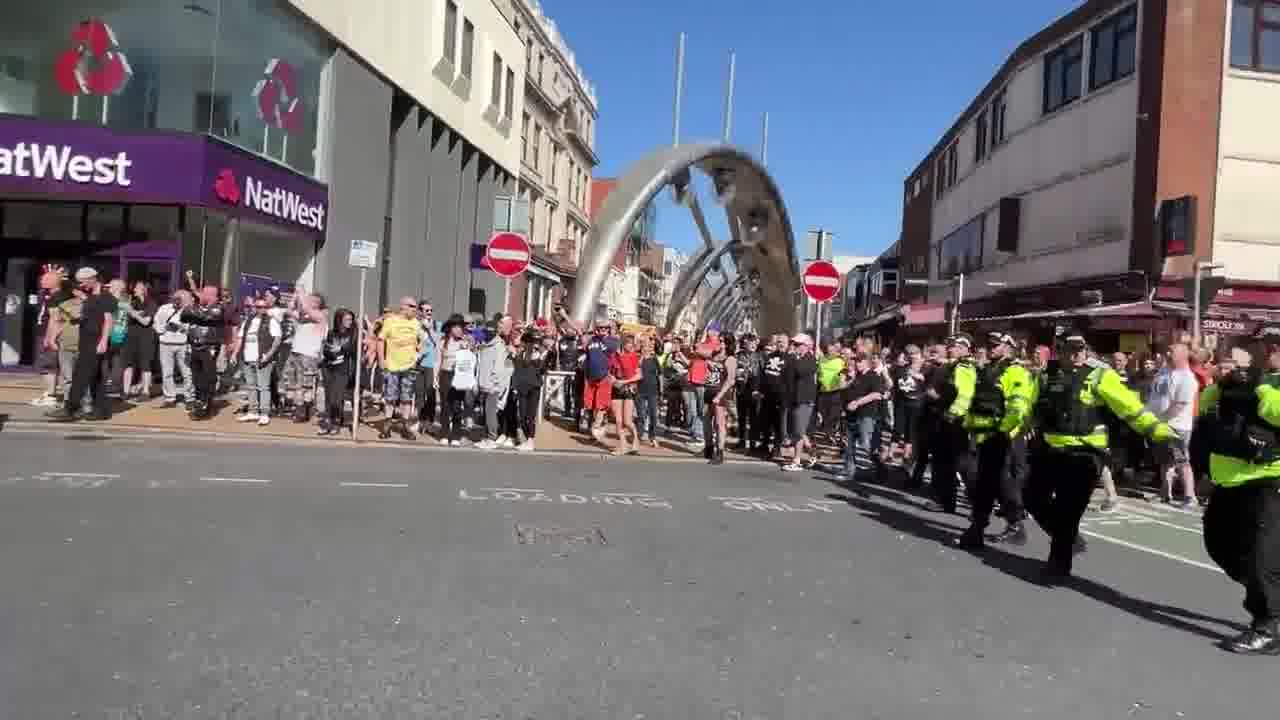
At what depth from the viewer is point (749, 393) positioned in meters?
15.2

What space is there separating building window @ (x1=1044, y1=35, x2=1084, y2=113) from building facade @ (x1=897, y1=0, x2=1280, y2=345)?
5 cm

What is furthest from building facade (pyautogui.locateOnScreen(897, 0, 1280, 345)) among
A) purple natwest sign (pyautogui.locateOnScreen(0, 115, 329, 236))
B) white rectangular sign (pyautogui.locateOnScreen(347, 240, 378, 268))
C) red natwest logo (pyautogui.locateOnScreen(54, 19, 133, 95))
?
red natwest logo (pyautogui.locateOnScreen(54, 19, 133, 95))

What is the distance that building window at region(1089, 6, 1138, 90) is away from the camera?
952 inches

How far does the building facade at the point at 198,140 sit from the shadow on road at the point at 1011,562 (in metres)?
8.06

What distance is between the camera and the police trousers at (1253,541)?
18.0 ft

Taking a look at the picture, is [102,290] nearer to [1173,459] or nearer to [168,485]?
[168,485]

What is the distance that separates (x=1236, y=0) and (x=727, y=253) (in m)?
14.2

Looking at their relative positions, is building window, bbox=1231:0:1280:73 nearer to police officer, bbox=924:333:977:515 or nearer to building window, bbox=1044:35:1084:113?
building window, bbox=1044:35:1084:113

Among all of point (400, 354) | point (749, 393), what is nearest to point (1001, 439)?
point (749, 393)

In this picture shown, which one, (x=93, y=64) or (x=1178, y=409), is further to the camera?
(x=93, y=64)

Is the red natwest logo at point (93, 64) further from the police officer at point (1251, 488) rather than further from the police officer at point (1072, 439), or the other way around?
the police officer at point (1251, 488)

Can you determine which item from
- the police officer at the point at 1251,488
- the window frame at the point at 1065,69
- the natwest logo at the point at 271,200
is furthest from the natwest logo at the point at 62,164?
the window frame at the point at 1065,69

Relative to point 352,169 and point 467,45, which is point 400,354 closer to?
point 352,169

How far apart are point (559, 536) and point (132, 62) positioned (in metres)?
13.6
